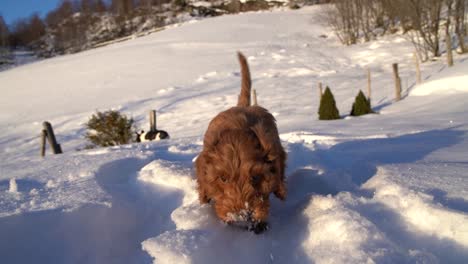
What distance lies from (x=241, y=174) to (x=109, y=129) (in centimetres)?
917

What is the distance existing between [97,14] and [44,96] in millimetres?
50032

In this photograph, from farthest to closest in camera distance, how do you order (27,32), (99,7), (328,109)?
(99,7)
(27,32)
(328,109)

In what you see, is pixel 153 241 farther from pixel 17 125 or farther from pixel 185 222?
pixel 17 125

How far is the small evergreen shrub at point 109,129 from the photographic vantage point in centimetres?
1051

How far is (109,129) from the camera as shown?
10.6m

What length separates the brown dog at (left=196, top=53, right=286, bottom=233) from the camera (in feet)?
6.96

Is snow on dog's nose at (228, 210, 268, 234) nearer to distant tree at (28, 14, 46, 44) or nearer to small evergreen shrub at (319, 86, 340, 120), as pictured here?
small evergreen shrub at (319, 86, 340, 120)

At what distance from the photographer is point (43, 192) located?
3.00 m

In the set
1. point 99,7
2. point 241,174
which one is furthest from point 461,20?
point 99,7

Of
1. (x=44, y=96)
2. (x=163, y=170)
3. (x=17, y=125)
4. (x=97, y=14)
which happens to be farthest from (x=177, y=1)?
(x=163, y=170)

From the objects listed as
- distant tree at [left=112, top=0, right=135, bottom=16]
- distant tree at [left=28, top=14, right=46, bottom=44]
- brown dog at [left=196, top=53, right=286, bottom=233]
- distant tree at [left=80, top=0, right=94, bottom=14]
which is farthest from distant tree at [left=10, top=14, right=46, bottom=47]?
brown dog at [left=196, top=53, right=286, bottom=233]

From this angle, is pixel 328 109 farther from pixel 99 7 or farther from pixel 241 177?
pixel 99 7

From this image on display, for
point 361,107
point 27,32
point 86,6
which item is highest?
point 86,6

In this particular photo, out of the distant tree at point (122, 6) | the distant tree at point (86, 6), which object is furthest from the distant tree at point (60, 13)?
the distant tree at point (122, 6)
